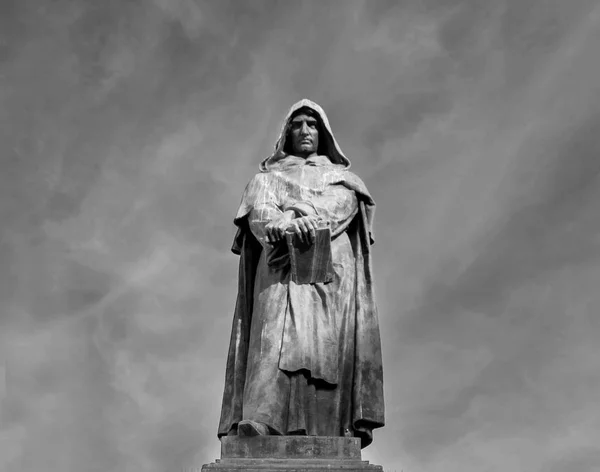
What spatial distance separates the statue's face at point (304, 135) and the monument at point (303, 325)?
0.03m

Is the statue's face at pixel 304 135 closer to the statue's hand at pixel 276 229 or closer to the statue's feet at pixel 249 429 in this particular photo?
the statue's hand at pixel 276 229

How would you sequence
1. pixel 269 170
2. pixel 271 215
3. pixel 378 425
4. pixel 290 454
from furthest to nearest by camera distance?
pixel 269 170
pixel 271 215
pixel 378 425
pixel 290 454

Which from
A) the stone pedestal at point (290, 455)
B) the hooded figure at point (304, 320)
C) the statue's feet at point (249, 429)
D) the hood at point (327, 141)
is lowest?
the stone pedestal at point (290, 455)

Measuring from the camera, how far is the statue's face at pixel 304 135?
1559cm

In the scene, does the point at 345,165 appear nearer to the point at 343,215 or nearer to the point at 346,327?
the point at 343,215

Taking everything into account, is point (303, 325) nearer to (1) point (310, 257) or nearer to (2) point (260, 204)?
(1) point (310, 257)

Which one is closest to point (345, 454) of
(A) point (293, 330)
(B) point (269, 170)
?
(A) point (293, 330)

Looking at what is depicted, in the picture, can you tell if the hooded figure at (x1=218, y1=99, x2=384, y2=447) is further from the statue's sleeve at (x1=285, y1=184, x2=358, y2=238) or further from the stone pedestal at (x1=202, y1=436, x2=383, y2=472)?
the stone pedestal at (x1=202, y1=436, x2=383, y2=472)

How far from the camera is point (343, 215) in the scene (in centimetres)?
1462

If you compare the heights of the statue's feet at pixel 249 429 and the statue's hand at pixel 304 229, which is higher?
the statue's hand at pixel 304 229

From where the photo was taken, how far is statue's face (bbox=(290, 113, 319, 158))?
15.6m

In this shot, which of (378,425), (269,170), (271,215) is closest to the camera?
(378,425)

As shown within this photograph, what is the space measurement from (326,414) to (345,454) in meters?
0.77

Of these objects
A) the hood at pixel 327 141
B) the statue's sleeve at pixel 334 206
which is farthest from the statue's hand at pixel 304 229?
the hood at pixel 327 141
